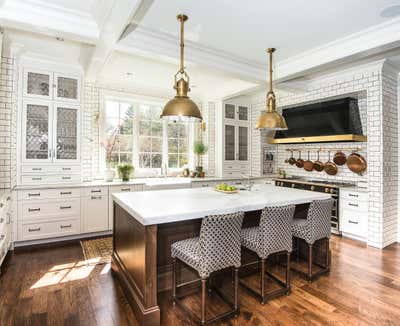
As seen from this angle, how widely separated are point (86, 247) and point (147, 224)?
225 cm

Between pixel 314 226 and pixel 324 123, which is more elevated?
pixel 324 123

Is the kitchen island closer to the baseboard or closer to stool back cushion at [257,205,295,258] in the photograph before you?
stool back cushion at [257,205,295,258]

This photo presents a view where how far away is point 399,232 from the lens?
3895 millimetres

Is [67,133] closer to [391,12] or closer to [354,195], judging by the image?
[391,12]

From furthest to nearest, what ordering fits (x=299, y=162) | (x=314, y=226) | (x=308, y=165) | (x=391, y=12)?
(x=299, y=162) → (x=308, y=165) → (x=314, y=226) → (x=391, y=12)

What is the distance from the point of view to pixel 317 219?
2.53 metres

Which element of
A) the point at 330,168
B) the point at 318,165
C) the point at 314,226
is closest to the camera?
the point at 314,226

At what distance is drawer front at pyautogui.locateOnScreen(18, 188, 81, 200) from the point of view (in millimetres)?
3382

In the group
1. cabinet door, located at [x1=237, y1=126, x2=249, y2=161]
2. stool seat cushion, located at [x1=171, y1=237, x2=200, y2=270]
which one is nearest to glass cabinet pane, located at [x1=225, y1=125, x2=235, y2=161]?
cabinet door, located at [x1=237, y1=126, x2=249, y2=161]

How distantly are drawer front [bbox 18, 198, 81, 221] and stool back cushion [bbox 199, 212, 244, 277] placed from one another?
2640mm

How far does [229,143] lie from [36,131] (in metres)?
3.60

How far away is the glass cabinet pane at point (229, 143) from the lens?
215 inches

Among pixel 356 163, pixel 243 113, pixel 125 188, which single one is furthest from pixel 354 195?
pixel 125 188

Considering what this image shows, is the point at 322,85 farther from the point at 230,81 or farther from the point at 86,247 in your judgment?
the point at 86,247
